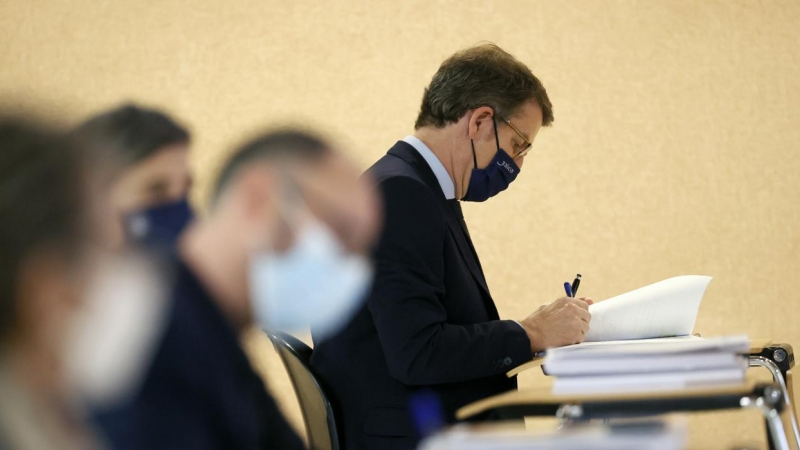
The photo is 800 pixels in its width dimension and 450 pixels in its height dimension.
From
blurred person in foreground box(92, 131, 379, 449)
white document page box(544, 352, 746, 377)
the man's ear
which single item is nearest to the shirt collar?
the man's ear

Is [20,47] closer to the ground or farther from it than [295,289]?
farther from it

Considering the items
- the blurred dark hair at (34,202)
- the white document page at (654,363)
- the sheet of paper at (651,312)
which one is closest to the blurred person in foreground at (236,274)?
the blurred dark hair at (34,202)

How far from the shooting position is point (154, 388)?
73 centimetres

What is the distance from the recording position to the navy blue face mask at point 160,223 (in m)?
0.85

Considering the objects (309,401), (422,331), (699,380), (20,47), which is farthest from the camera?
(20,47)

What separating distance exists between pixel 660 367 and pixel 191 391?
65cm

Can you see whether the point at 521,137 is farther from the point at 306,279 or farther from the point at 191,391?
the point at 191,391

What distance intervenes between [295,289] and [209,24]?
3.03m

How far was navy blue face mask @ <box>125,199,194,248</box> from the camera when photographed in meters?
0.85

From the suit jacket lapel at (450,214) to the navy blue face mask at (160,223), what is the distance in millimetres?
989

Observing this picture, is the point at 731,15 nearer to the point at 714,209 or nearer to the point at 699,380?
the point at 714,209

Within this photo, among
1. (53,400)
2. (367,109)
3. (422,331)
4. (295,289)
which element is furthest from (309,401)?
(367,109)

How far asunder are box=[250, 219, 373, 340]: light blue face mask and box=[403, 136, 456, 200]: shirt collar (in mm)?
1034

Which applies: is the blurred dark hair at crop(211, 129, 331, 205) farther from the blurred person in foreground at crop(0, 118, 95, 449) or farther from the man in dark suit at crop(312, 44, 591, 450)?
the man in dark suit at crop(312, 44, 591, 450)
